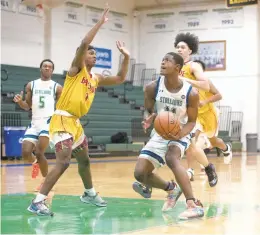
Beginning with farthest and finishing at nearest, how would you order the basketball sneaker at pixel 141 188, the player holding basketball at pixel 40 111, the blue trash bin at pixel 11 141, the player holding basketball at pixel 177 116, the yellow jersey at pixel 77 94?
the blue trash bin at pixel 11 141 < the player holding basketball at pixel 40 111 < the basketball sneaker at pixel 141 188 < the yellow jersey at pixel 77 94 < the player holding basketball at pixel 177 116

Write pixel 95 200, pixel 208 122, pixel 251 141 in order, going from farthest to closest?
pixel 251 141, pixel 208 122, pixel 95 200

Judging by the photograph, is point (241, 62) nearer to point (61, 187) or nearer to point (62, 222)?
point (61, 187)

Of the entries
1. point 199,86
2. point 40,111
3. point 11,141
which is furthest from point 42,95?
point 11,141

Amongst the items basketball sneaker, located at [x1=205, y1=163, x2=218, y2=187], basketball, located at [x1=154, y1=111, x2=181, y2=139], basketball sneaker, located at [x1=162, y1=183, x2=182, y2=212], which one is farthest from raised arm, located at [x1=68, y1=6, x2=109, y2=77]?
basketball sneaker, located at [x1=205, y1=163, x2=218, y2=187]

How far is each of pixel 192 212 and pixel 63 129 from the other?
173 cm

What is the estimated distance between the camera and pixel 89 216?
620 centimetres

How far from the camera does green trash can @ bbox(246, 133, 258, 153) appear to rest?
25609 mm

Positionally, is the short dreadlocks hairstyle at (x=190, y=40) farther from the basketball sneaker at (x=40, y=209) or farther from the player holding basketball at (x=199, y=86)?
the basketball sneaker at (x=40, y=209)

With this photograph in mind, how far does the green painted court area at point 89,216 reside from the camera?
5375mm

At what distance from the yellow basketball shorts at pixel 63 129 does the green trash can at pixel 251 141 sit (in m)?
→ 19.8

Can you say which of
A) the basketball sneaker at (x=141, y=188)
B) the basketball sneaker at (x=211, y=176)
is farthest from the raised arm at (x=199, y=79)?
the basketball sneaker at (x=141, y=188)

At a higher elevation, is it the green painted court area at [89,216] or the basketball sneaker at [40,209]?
the basketball sneaker at [40,209]

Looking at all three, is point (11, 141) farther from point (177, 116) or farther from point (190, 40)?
point (177, 116)

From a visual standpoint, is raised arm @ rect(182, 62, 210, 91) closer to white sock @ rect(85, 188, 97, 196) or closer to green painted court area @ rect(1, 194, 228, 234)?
green painted court area @ rect(1, 194, 228, 234)
